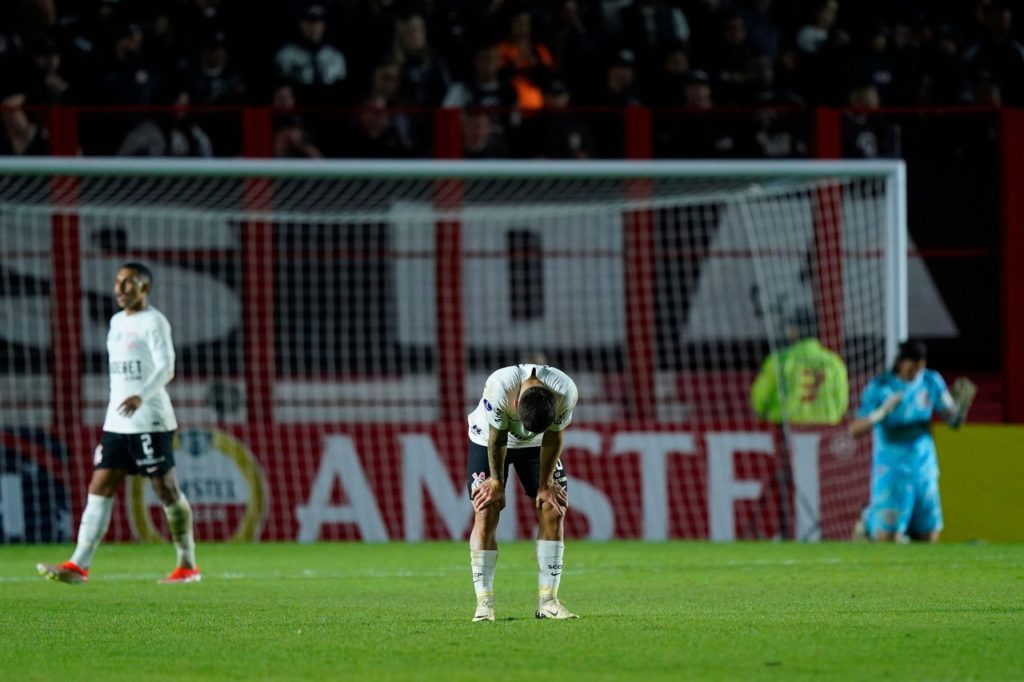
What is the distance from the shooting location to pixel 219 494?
642 inches

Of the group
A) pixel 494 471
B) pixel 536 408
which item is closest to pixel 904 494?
pixel 494 471

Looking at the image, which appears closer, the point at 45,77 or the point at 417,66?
the point at 45,77

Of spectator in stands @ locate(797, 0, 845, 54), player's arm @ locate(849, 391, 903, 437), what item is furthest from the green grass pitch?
spectator in stands @ locate(797, 0, 845, 54)

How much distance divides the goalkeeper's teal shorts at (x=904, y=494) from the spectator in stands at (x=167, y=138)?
7000 mm

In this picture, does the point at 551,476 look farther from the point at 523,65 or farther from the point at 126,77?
the point at 523,65

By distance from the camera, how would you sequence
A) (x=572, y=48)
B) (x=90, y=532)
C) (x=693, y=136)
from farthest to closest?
(x=572, y=48)
(x=693, y=136)
(x=90, y=532)

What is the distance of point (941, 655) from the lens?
732 cm

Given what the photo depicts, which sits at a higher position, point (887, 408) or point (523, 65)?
point (523, 65)

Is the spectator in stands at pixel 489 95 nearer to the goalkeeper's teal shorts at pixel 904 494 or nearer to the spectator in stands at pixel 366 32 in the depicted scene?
the spectator in stands at pixel 366 32

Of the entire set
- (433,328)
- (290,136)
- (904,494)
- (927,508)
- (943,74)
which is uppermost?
(943,74)

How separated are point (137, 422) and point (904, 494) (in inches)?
277

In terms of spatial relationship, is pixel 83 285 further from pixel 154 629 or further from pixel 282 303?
pixel 154 629

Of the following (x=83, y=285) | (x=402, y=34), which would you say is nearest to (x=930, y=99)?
(x=402, y=34)

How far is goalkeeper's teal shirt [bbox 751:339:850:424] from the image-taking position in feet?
54.3
